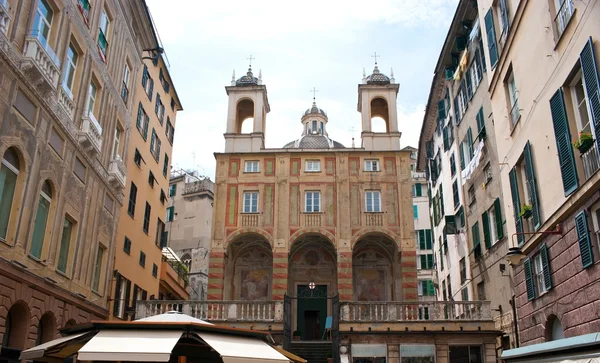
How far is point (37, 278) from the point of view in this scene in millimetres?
14992

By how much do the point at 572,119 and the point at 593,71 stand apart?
5.89 ft

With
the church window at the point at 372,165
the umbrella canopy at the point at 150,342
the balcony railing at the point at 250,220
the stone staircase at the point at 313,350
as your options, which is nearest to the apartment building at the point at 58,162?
the umbrella canopy at the point at 150,342

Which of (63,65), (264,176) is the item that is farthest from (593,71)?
(264,176)

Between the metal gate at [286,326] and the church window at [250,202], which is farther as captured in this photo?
the church window at [250,202]

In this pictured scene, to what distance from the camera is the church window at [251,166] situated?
3250 centimetres

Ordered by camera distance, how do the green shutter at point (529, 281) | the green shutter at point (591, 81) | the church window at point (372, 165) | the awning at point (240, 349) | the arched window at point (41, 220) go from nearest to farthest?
the awning at point (240, 349) < the green shutter at point (591, 81) < the arched window at point (41, 220) < the green shutter at point (529, 281) < the church window at point (372, 165)

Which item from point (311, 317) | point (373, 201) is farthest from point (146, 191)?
point (373, 201)

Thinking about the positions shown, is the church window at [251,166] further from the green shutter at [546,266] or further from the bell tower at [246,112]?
the green shutter at [546,266]

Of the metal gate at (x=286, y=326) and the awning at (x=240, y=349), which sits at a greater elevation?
the metal gate at (x=286, y=326)

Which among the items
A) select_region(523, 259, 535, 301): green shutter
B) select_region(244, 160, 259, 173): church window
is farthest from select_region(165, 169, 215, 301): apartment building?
select_region(523, 259, 535, 301): green shutter

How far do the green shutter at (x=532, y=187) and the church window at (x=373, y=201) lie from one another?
15698 mm

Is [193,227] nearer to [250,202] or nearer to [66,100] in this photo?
[250,202]

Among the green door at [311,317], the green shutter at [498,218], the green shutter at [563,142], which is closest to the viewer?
the green shutter at [563,142]

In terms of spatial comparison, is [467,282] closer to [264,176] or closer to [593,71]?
[264,176]
